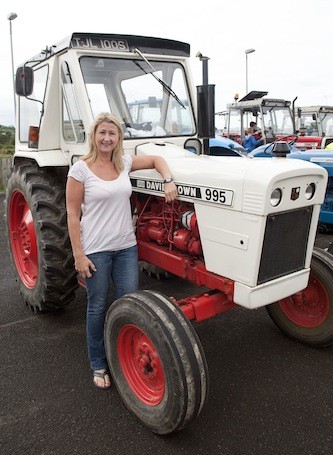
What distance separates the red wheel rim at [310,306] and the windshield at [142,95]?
5.25 ft

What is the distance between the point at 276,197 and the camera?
2.25m

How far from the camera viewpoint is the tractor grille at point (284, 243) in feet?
7.70

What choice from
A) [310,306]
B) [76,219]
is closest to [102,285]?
[76,219]

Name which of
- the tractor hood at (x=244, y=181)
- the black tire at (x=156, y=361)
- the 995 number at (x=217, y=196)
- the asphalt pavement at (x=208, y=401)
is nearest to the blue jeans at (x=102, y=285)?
the black tire at (x=156, y=361)

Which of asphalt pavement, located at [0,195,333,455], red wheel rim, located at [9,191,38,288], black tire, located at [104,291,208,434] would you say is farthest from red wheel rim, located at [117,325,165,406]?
red wheel rim, located at [9,191,38,288]

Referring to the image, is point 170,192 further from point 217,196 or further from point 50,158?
point 50,158

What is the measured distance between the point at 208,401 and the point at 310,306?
3.69 ft

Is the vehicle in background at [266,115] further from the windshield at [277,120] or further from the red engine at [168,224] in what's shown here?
the red engine at [168,224]

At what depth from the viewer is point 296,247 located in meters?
2.58

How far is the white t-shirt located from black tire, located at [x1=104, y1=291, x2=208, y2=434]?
1.27 feet

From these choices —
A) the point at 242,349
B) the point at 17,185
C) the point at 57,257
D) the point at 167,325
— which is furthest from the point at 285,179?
the point at 17,185

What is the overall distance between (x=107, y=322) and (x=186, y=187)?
0.96 meters

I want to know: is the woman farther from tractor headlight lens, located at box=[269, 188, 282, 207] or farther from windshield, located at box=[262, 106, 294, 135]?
windshield, located at box=[262, 106, 294, 135]

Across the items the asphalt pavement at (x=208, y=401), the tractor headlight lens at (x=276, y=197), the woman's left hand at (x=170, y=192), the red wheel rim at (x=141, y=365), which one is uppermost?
the tractor headlight lens at (x=276, y=197)
